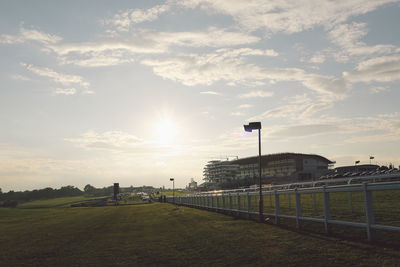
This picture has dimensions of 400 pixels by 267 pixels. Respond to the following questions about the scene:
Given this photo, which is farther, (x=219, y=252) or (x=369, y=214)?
(x=219, y=252)

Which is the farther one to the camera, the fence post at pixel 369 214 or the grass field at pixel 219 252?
the fence post at pixel 369 214

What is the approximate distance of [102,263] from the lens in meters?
8.99

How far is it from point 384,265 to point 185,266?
4.31m

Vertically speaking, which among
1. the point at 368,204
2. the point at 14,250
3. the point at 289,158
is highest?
the point at 289,158

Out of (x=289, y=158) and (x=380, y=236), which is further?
(x=289, y=158)

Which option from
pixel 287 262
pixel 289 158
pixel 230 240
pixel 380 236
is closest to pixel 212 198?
pixel 230 240

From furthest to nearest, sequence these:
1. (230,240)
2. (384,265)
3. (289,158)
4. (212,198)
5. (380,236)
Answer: (289,158)
(212,198)
(230,240)
(380,236)
(384,265)

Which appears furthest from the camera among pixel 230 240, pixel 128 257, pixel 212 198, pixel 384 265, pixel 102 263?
pixel 212 198

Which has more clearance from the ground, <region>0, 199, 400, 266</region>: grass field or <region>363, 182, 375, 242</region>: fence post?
<region>363, 182, 375, 242</region>: fence post

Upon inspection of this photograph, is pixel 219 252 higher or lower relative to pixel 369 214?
lower

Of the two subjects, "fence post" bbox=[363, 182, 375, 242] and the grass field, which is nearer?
the grass field

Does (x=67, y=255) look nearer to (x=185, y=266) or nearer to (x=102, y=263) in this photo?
(x=102, y=263)

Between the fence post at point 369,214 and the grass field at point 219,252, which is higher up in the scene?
the fence post at point 369,214

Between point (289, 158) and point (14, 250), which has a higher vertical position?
point (289, 158)
